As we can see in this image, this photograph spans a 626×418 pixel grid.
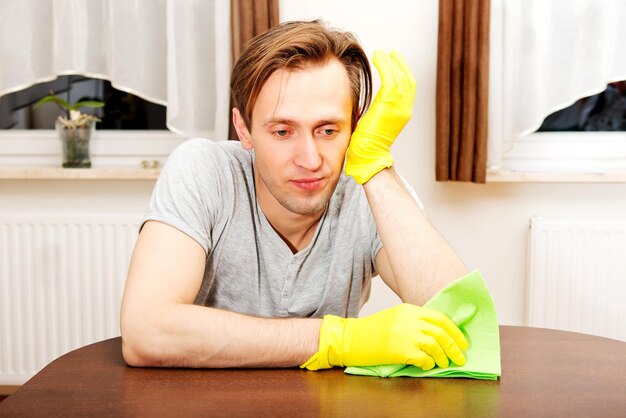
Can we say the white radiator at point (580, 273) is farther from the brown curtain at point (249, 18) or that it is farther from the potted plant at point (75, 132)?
the potted plant at point (75, 132)

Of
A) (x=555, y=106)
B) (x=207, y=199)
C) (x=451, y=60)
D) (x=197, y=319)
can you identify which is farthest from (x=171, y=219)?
(x=555, y=106)

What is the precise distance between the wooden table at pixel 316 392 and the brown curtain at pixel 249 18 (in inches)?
58.0

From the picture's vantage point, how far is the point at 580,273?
2.52m

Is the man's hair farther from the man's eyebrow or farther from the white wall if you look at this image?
the white wall

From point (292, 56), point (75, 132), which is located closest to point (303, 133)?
point (292, 56)

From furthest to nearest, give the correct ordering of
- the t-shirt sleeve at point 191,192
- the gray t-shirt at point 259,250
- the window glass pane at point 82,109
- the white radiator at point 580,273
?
the window glass pane at point 82,109
the white radiator at point 580,273
the gray t-shirt at point 259,250
the t-shirt sleeve at point 191,192

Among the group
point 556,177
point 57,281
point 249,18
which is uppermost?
point 249,18

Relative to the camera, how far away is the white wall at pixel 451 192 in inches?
100

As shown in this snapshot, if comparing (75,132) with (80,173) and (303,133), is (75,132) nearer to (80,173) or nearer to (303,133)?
(80,173)

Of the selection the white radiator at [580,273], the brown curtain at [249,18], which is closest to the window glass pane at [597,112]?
the white radiator at [580,273]

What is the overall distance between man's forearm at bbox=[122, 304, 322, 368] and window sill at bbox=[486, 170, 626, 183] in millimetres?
1479

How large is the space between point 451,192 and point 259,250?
48.4 inches

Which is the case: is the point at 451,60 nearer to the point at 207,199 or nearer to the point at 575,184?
the point at 575,184

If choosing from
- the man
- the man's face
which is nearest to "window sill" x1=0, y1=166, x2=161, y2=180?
the man
